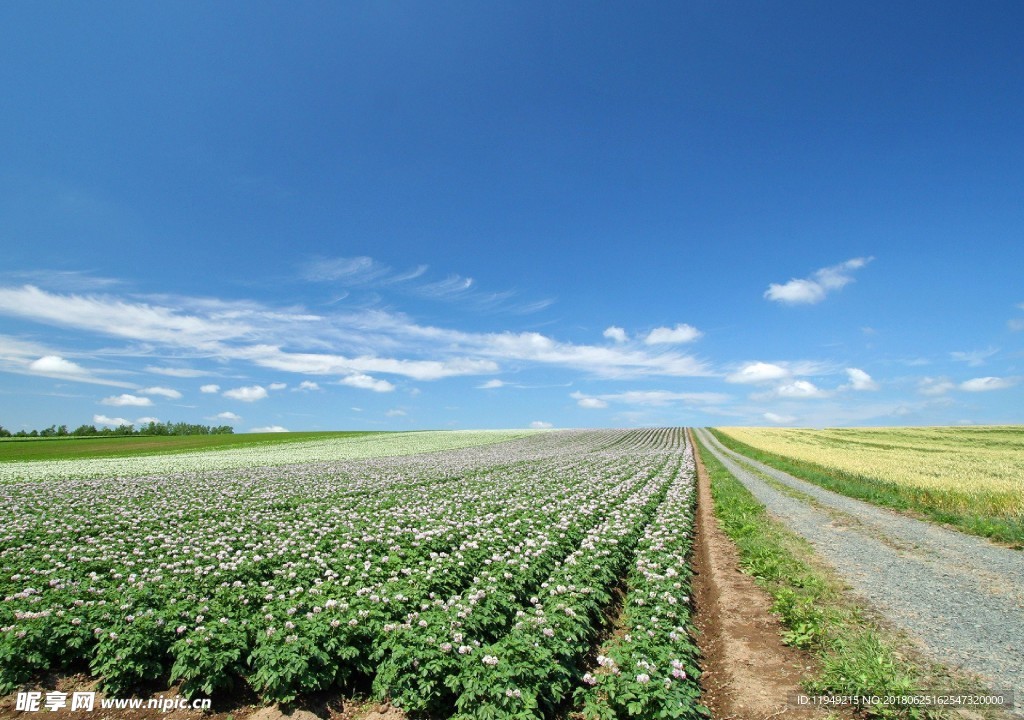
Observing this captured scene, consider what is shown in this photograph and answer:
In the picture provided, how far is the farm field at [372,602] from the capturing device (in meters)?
6.60

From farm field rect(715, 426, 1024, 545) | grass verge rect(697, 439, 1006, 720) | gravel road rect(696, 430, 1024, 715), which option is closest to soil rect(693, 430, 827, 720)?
grass verge rect(697, 439, 1006, 720)

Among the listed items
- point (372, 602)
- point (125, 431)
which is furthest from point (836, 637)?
point (125, 431)

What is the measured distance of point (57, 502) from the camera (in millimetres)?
20375

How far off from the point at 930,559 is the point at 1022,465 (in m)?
A: 33.8

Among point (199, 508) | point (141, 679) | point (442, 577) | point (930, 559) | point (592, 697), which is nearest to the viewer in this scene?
point (592, 697)

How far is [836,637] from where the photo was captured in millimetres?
8445

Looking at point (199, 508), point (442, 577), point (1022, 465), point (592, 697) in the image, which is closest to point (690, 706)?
point (592, 697)

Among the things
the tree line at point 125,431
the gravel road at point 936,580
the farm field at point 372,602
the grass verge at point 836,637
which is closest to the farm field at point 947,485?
the gravel road at point 936,580

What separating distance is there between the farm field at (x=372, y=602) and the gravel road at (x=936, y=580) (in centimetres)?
421

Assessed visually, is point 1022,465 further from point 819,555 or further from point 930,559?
point 819,555

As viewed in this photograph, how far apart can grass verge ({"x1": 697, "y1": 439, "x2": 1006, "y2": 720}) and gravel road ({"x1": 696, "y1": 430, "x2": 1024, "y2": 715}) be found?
0.49 m

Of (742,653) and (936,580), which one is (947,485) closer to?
(936,580)

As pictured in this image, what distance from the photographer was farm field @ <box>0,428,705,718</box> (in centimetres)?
660

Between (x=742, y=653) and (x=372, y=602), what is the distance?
6.79 metres
